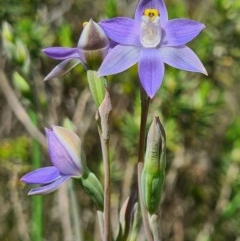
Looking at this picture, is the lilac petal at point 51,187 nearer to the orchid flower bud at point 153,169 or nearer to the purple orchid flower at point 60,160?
the purple orchid flower at point 60,160

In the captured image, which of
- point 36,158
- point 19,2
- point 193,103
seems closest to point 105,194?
point 36,158

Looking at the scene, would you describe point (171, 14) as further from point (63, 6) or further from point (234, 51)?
point (63, 6)

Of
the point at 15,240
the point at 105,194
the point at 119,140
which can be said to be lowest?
the point at 15,240

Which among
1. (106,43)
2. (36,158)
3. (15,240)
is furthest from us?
(15,240)

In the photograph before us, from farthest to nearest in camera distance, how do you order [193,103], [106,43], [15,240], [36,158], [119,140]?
[119,140] < [15,240] < [193,103] < [36,158] < [106,43]

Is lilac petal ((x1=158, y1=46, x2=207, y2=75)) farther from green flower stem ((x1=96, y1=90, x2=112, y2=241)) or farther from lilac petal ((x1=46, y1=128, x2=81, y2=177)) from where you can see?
lilac petal ((x1=46, y1=128, x2=81, y2=177))

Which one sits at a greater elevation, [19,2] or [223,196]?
[19,2]
